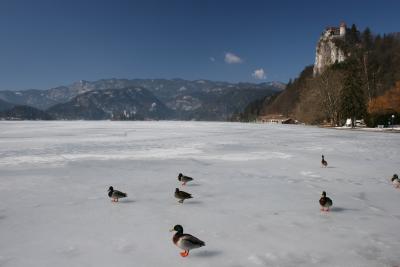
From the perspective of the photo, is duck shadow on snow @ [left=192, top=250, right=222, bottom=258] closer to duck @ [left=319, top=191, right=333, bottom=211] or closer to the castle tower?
duck @ [left=319, top=191, right=333, bottom=211]

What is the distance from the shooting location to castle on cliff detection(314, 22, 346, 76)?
17425 cm

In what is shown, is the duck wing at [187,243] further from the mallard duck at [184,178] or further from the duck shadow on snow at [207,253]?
the mallard duck at [184,178]

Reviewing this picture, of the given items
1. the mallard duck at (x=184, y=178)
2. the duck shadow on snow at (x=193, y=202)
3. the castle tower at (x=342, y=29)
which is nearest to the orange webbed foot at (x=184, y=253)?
the duck shadow on snow at (x=193, y=202)

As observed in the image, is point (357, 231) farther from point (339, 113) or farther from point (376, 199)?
point (339, 113)

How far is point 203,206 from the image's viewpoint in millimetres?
10680

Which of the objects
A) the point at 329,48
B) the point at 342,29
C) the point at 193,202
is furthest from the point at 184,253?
the point at 342,29

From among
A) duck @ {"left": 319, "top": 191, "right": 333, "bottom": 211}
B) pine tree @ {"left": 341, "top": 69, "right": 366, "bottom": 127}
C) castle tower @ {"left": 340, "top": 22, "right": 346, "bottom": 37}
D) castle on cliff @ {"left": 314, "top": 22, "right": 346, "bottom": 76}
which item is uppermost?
castle tower @ {"left": 340, "top": 22, "right": 346, "bottom": 37}

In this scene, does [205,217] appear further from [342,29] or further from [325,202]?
[342,29]

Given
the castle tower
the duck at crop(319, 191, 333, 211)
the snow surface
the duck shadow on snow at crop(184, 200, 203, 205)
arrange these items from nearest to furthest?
the snow surface, the duck at crop(319, 191, 333, 211), the duck shadow on snow at crop(184, 200, 203, 205), the castle tower

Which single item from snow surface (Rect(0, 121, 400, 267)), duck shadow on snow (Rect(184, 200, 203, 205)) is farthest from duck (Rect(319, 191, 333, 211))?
duck shadow on snow (Rect(184, 200, 203, 205))

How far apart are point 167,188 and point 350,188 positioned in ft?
23.1

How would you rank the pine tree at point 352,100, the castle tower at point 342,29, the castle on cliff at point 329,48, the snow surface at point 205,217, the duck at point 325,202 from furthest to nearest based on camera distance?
1. the castle tower at point 342,29
2. the castle on cliff at point 329,48
3. the pine tree at point 352,100
4. the duck at point 325,202
5. the snow surface at point 205,217

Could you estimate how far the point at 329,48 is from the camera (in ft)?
597

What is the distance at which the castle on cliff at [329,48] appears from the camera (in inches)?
6860
